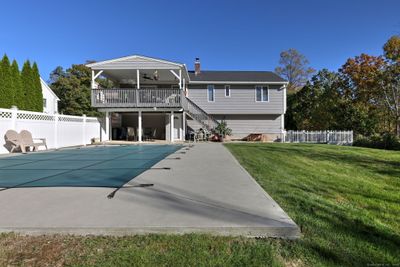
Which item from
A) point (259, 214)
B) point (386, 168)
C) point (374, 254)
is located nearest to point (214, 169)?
point (259, 214)

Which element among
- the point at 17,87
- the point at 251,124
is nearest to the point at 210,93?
the point at 251,124

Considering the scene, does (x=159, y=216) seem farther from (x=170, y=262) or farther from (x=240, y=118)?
(x=240, y=118)

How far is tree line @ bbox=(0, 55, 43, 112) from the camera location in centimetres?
1777

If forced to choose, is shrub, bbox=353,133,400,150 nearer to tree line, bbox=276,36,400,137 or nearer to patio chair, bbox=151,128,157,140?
tree line, bbox=276,36,400,137

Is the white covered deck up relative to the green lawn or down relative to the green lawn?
up

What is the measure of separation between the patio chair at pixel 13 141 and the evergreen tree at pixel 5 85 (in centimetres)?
813

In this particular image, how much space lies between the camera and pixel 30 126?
39.9ft

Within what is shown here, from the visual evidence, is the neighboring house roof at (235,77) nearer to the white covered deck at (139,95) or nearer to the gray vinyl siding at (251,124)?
the gray vinyl siding at (251,124)

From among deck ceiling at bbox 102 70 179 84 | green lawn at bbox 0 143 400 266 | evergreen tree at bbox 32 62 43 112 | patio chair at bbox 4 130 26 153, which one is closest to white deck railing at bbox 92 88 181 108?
deck ceiling at bbox 102 70 179 84

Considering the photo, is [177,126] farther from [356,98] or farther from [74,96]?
[74,96]

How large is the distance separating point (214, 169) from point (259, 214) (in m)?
3.62

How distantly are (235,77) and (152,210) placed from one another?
21.0m

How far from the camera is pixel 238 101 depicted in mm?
22906

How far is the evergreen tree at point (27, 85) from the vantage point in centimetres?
1983
